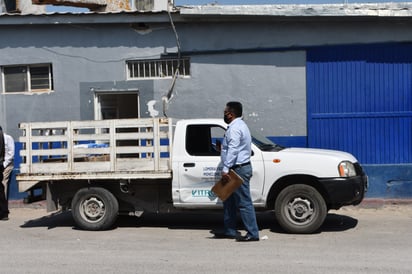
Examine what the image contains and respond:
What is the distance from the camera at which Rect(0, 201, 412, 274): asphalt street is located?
6.77 m

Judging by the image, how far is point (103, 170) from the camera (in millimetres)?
9141

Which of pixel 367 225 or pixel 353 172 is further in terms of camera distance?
pixel 367 225

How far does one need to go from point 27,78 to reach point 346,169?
788cm

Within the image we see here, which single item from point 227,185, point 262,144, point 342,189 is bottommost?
point 342,189

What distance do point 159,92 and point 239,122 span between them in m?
4.68

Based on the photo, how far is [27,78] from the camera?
516 inches

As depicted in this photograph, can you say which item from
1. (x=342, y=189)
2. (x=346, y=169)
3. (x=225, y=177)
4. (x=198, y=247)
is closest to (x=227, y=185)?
(x=225, y=177)

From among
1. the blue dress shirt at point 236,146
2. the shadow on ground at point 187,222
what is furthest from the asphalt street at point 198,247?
the blue dress shirt at point 236,146

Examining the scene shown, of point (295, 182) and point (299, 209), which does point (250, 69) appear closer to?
point (295, 182)

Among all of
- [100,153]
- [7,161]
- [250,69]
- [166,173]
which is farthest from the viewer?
[250,69]

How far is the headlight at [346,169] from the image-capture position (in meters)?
8.50

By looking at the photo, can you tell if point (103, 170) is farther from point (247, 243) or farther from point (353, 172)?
point (353, 172)

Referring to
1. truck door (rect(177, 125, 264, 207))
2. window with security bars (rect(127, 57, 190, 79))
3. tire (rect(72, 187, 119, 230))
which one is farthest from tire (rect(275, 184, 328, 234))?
window with security bars (rect(127, 57, 190, 79))

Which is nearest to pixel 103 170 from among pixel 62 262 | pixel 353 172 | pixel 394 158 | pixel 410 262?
pixel 62 262
